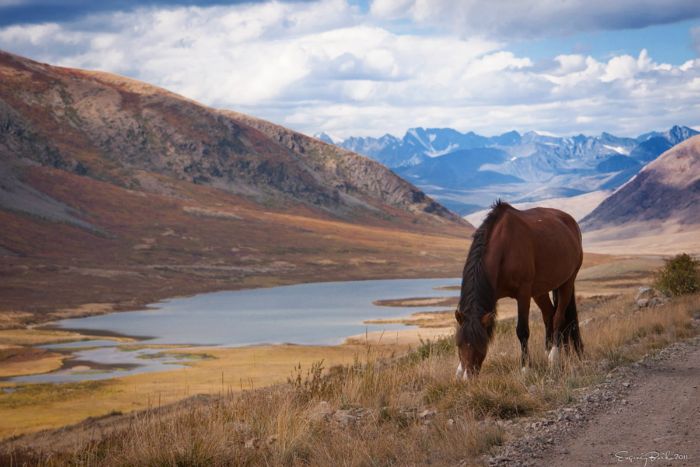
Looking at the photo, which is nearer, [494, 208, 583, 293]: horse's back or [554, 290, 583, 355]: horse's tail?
[494, 208, 583, 293]: horse's back

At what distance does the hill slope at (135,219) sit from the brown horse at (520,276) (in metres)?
72.3

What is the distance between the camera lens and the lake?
47.5 meters

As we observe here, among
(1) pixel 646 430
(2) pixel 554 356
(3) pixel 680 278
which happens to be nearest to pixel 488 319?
(2) pixel 554 356

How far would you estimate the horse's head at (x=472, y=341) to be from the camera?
1018 cm

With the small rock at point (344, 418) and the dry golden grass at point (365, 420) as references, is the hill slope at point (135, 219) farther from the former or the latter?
the small rock at point (344, 418)

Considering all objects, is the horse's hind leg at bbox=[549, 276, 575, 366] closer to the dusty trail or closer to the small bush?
the dusty trail

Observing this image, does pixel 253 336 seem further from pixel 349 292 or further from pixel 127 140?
pixel 127 140

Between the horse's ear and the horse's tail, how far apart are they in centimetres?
244

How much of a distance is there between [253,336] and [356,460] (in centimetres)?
5166

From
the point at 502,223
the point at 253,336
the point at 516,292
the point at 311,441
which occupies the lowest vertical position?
the point at 253,336

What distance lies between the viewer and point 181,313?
2997 inches

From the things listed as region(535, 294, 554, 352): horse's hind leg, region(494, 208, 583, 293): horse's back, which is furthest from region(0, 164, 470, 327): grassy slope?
region(494, 208, 583, 293): horse's back

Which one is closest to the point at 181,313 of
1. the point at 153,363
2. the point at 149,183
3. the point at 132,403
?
the point at 153,363

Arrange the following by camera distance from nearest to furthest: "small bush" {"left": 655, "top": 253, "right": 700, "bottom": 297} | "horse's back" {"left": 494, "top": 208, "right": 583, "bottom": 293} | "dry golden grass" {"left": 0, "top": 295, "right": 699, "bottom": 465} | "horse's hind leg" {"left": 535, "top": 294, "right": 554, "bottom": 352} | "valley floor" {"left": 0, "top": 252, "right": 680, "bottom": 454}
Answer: "dry golden grass" {"left": 0, "top": 295, "right": 699, "bottom": 465} < "horse's back" {"left": 494, "top": 208, "right": 583, "bottom": 293} < "horse's hind leg" {"left": 535, "top": 294, "right": 554, "bottom": 352} < "small bush" {"left": 655, "top": 253, "right": 700, "bottom": 297} < "valley floor" {"left": 0, "top": 252, "right": 680, "bottom": 454}
